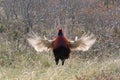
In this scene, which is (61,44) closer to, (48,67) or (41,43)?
(41,43)

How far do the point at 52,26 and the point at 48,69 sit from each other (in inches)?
157

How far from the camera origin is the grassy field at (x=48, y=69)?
202 inches

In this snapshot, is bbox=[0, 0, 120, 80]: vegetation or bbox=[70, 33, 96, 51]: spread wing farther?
bbox=[0, 0, 120, 80]: vegetation

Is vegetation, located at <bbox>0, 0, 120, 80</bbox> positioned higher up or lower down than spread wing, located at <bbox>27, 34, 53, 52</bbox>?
lower down

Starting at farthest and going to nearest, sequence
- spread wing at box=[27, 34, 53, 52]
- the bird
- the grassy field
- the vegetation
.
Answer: the vegetation → spread wing at box=[27, 34, 53, 52] → the bird → the grassy field

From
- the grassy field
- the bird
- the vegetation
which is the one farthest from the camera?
the vegetation

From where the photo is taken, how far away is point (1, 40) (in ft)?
27.4

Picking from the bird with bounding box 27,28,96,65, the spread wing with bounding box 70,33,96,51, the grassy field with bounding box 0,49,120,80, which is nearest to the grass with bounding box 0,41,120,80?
the grassy field with bounding box 0,49,120,80

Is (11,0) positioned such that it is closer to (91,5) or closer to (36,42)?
(91,5)

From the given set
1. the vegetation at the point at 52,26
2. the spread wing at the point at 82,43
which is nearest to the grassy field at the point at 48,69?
the vegetation at the point at 52,26

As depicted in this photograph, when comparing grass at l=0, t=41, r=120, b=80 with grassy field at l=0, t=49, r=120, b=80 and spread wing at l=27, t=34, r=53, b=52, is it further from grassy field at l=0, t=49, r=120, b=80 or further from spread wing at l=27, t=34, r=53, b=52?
spread wing at l=27, t=34, r=53, b=52

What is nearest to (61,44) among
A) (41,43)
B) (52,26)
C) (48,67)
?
(41,43)

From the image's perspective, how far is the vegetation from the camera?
24.0 feet

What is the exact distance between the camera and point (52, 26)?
9844mm
